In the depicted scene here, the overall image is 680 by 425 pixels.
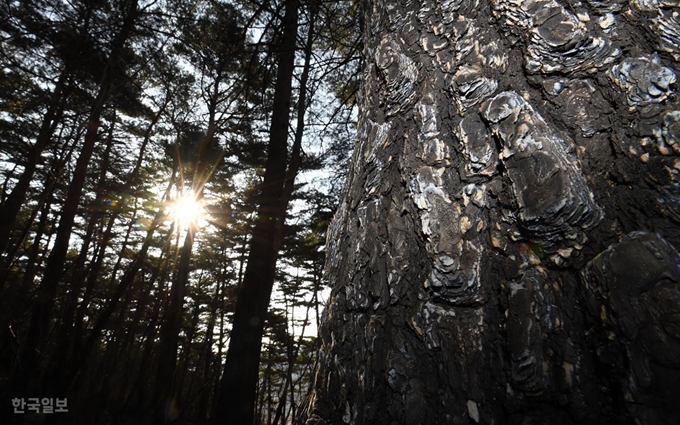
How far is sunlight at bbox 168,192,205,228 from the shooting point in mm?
11209

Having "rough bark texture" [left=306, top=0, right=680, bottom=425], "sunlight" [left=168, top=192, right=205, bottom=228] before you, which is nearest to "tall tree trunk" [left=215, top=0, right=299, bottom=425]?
"rough bark texture" [left=306, top=0, right=680, bottom=425]

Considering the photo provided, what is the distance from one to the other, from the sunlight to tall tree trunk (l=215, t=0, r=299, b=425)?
7.69m

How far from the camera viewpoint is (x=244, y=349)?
3.77 m

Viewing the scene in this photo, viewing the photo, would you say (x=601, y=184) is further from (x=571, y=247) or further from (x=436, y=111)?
(x=436, y=111)

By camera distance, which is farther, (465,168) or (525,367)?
(465,168)

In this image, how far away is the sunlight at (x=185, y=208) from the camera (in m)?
11.2

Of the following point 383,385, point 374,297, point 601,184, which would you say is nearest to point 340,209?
point 374,297

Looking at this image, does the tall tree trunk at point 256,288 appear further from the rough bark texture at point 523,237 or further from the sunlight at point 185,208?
the sunlight at point 185,208

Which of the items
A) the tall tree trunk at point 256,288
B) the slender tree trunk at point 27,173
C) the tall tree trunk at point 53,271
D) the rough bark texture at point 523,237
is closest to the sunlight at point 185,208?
the slender tree trunk at point 27,173

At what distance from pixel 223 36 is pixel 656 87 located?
19.5 feet

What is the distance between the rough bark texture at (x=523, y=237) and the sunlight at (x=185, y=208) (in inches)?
458

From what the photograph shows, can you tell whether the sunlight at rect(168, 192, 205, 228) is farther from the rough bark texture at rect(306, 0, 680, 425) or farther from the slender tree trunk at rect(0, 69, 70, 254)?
the rough bark texture at rect(306, 0, 680, 425)

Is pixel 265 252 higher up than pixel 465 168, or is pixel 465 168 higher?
pixel 265 252

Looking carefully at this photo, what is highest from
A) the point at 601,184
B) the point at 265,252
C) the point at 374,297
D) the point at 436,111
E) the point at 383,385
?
the point at 265,252
